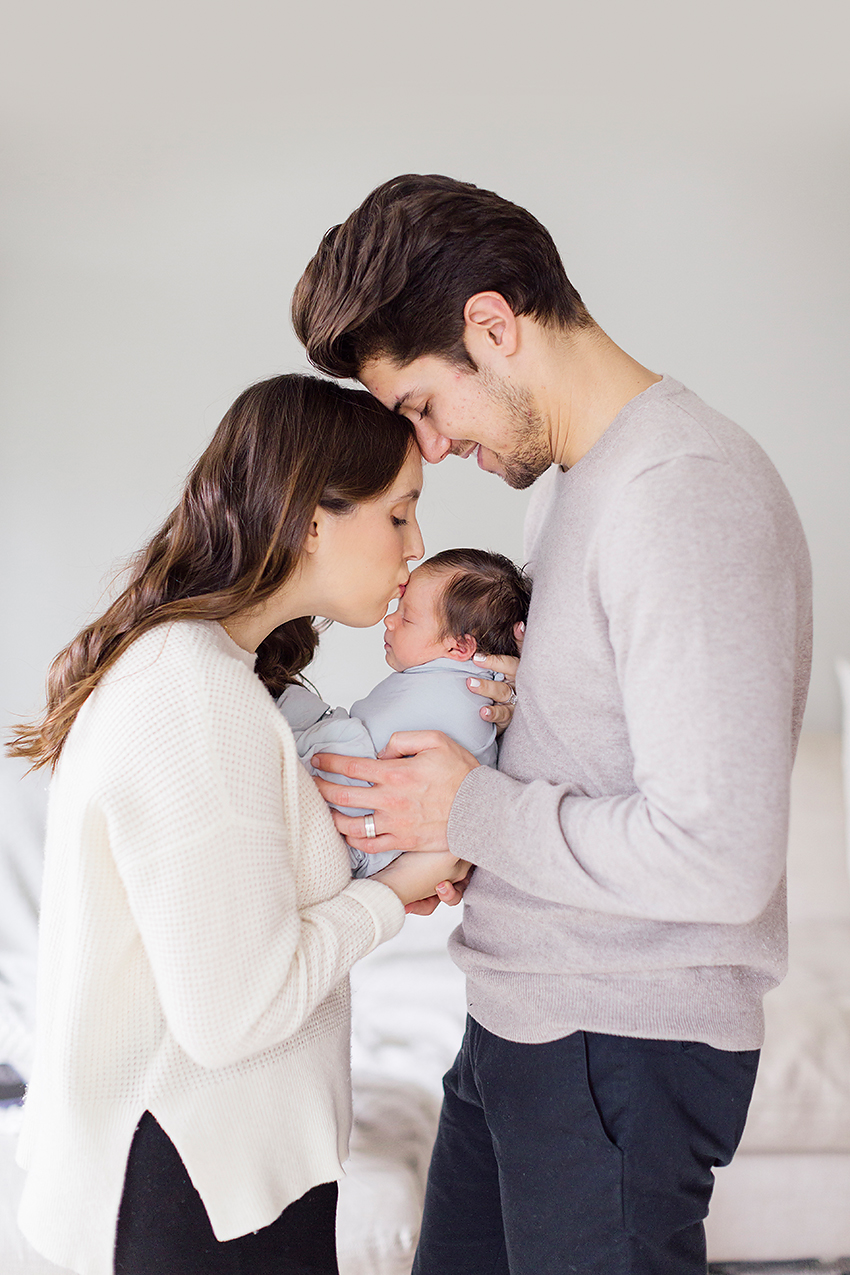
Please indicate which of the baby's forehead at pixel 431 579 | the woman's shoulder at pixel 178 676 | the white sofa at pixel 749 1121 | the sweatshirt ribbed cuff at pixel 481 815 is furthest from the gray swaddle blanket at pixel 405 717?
the white sofa at pixel 749 1121

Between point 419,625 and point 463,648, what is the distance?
3.3 inches

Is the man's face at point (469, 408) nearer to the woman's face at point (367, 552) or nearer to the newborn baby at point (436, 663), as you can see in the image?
the woman's face at point (367, 552)

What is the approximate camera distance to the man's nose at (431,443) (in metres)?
1.26

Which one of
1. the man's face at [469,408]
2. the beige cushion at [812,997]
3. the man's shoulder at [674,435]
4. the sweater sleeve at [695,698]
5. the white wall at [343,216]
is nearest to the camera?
the sweater sleeve at [695,698]

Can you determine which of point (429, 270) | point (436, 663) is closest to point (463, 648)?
point (436, 663)

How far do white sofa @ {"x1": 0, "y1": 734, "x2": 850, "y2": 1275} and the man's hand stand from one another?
835mm

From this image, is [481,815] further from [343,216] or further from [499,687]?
[343,216]

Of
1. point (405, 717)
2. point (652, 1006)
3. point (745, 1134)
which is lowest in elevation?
point (745, 1134)

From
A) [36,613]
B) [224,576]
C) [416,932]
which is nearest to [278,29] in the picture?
[36,613]

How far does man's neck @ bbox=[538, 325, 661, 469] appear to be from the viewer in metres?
1.11

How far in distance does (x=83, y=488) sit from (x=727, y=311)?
1.97 metres

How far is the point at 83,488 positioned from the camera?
2.92m

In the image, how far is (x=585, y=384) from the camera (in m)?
1.12

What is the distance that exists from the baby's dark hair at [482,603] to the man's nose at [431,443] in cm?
22
